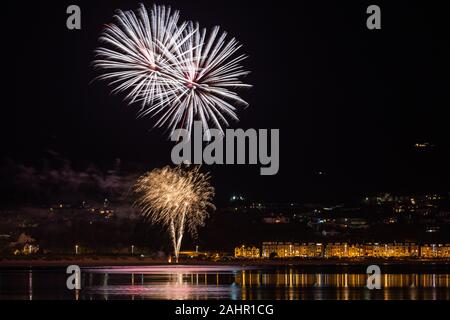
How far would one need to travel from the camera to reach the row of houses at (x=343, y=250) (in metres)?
161

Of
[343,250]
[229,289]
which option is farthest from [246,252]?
[229,289]

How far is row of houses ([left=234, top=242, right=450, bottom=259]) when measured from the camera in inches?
6353

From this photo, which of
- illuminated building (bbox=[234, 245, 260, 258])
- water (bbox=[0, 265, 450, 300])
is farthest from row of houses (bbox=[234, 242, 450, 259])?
water (bbox=[0, 265, 450, 300])

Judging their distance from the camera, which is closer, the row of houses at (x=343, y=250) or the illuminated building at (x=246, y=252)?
the illuminated building at (x=246, y=252)

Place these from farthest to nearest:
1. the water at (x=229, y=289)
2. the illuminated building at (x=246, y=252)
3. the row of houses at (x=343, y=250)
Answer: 1. the row of houses at (x=343, y=250)
2. the illuminated building at (x=246, y=252)
3. the water at (x=229, y=289)

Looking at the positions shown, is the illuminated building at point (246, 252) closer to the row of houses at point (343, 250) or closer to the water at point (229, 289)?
the row of houses at point (343, 250)

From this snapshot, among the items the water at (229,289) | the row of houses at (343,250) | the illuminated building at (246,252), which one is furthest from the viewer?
the row of houses at (343,250)

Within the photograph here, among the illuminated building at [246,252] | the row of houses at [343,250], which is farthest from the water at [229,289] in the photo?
the row of houses at [343,250]

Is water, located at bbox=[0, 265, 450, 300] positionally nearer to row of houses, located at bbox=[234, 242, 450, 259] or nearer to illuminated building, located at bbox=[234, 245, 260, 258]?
illuminated building, located at bbox=[234, 245, 260, 258]
